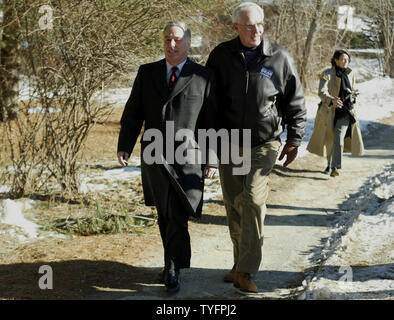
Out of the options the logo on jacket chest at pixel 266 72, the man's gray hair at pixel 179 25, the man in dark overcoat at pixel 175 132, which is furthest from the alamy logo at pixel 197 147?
the man's gray hair at pixel 179 25

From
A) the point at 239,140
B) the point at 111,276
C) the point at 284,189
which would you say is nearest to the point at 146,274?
the point at 111,276

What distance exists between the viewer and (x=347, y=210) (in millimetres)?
6996

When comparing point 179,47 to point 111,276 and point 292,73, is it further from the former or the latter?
point 111,276

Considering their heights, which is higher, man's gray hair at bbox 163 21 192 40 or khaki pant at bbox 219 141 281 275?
man's gray hair at bbox 163 21 192 40

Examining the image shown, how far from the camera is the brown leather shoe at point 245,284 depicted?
4.38 metres

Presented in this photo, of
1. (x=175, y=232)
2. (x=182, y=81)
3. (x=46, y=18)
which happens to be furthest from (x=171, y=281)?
(x=46, y=18)

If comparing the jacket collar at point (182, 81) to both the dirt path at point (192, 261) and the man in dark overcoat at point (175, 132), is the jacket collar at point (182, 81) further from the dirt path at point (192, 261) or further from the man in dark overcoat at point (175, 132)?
the dirt path at point (192, 261)

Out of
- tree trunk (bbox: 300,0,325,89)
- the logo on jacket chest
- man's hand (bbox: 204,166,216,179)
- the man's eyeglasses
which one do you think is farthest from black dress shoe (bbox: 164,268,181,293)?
tree trunk (bbox: 300,0,325,89)

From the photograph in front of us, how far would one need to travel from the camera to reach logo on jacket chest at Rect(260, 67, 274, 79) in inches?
169

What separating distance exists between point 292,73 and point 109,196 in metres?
3.91

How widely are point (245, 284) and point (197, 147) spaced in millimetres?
1095

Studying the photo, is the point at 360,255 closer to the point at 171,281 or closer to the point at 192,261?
the point at 192,261

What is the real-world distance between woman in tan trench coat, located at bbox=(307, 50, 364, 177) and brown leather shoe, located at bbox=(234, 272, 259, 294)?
4759mm

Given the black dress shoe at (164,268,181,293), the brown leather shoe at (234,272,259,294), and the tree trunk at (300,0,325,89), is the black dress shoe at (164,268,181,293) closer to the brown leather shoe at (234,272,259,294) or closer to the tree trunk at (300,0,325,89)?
the brown leather shoe at (234,272,259,294)
